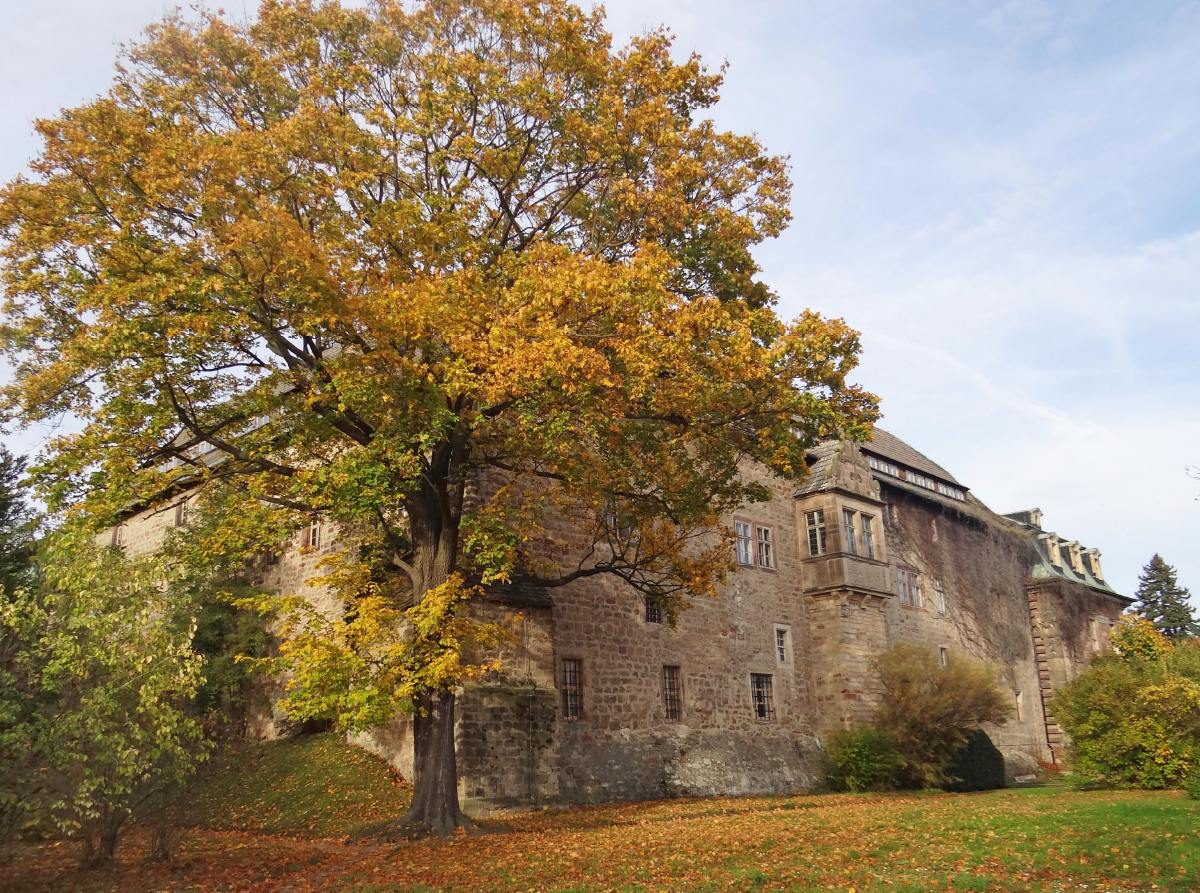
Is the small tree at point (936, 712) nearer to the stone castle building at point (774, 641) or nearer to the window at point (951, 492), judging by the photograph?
the stone castle building at point (774, 641)

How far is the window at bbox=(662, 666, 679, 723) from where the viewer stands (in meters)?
20.1

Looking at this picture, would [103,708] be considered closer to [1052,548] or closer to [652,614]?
[652,614]

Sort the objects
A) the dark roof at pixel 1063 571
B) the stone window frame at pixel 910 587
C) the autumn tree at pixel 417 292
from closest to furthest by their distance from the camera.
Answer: the autumn tree at pixel 417 292 → the stone window frame at pixel 910 587 → the dark roof at pixel 1063 571

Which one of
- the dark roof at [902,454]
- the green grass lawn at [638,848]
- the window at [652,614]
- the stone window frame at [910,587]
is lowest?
the green grass lawn at [638,848]

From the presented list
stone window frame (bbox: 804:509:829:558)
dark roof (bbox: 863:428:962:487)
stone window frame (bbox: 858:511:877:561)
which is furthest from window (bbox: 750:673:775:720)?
dark roof (bbox: 863:428:962:487)

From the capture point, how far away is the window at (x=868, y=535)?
26.0 m

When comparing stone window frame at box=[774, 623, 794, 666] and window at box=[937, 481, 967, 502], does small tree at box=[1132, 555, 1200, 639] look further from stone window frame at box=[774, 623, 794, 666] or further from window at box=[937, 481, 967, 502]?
stone window frame at box=[774, 623, 794, 666]

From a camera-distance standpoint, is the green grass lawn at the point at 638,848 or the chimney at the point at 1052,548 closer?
the green grass lawn at the point at 638,848

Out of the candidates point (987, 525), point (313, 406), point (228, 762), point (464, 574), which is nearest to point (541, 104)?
point (313, 406)

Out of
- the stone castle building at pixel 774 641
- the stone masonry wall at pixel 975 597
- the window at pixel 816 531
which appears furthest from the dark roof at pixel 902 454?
the window at pixel 816 531

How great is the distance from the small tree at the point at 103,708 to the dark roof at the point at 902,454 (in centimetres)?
2334

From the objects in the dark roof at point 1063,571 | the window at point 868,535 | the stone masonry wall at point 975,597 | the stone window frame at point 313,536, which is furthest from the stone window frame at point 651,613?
the dark roof at point 1063,571

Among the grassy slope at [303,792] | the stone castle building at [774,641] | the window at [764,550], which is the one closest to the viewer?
the grassy slope at [303,792]

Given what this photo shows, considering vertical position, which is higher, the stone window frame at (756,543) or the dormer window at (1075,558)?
the dormer window at (1075,558)
